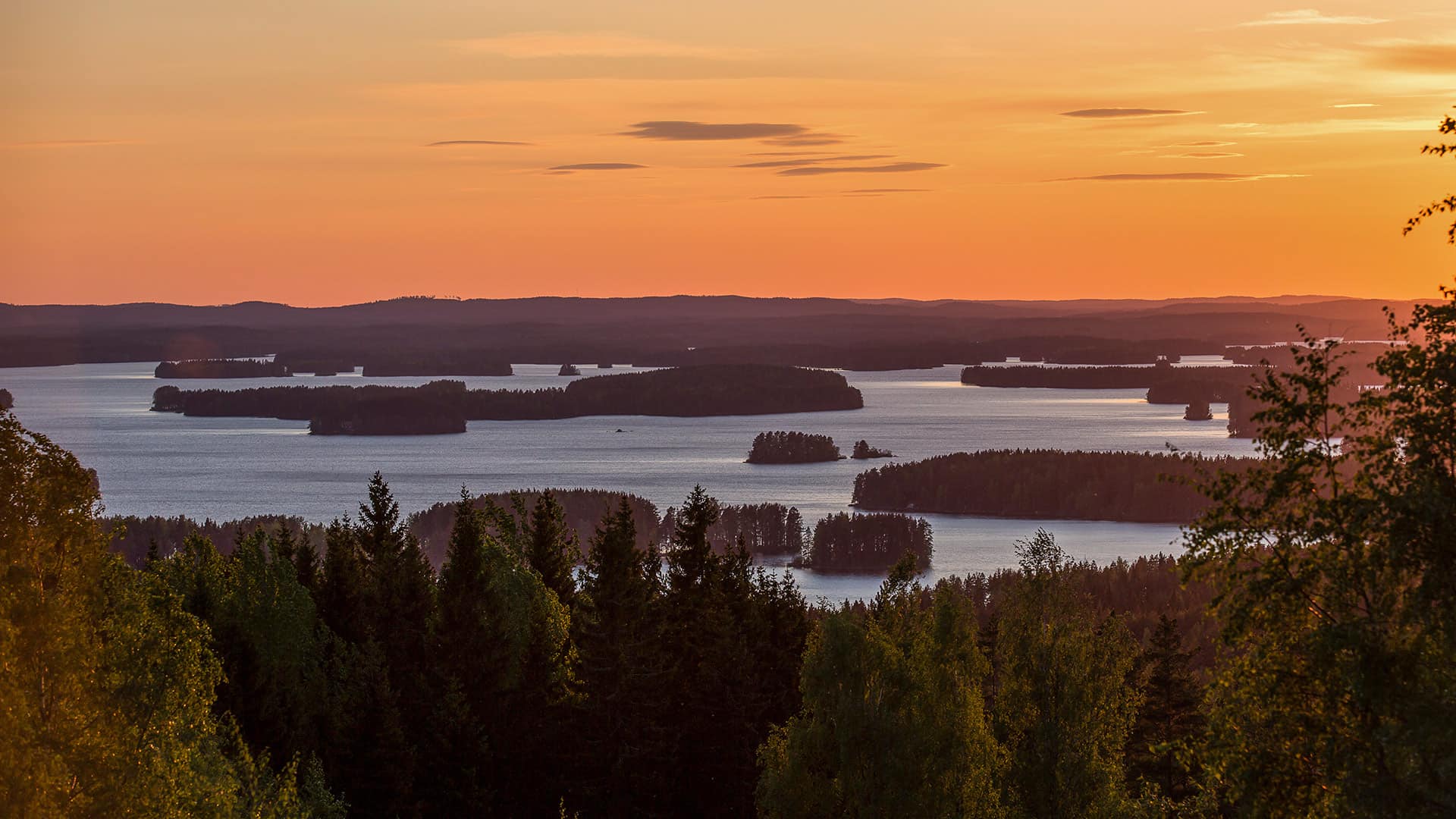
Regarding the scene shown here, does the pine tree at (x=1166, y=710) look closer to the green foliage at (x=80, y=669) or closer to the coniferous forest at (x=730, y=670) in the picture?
the coniferous forest at (x=730, y=670)

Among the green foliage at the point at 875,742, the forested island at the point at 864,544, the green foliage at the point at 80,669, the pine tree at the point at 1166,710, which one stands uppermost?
the green foliage at the point at 80,669

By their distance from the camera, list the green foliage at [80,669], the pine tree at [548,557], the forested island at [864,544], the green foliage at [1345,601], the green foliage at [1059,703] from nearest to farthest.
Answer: the green foliage at [1345,601]
the green foliage at [80,669]
the green foliage at [1059,703]
the pine tree at [548,557]
the forested island at [864,544]

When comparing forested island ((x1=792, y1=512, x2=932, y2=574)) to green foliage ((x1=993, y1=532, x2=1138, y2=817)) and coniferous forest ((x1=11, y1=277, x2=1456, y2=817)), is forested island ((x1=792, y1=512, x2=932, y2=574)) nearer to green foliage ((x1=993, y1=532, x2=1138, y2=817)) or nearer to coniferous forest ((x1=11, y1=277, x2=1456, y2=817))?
coniferous forest ((x1=11, y1=277, x2=1456, y2=817))

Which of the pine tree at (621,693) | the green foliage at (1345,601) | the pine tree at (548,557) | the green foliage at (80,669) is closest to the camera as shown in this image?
the green foliage at (1345,601)

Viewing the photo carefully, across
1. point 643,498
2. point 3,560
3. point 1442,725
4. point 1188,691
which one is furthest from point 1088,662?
point 643,498

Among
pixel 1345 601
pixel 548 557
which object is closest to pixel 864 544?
pixel 548 557

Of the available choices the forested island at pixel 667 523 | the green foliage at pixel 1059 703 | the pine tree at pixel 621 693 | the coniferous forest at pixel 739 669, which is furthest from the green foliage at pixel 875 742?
the forested island at pixel 667 523

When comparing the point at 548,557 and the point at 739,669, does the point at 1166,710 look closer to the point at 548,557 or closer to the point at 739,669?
the point at 739,669

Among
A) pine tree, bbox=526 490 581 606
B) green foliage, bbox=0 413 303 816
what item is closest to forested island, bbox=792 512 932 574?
pine tree, bbox=526 490 581 606
